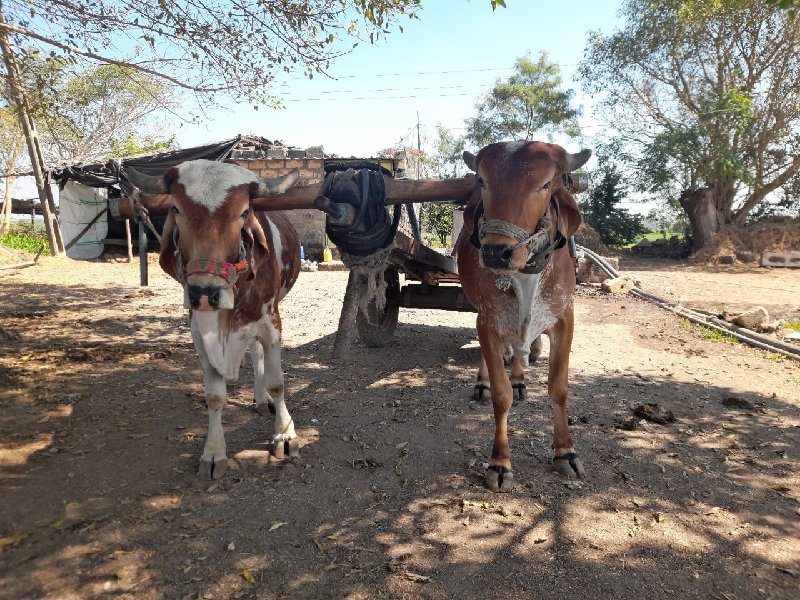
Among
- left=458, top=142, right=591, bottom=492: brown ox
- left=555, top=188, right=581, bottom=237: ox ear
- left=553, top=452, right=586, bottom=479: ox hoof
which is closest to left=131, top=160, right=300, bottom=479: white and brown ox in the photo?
left=458, top=142, right=591, bottom=492: brown ox

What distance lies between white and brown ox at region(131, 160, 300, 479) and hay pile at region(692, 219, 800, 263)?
1930 cm

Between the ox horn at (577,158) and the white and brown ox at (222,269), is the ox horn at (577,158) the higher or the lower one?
the higher one

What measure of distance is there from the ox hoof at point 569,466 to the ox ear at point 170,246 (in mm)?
2730

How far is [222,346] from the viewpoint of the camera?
348 centimetres

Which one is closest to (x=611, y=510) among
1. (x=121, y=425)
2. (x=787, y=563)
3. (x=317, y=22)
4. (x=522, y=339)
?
(x=787, y=563)

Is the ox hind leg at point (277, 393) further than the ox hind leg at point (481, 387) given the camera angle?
No

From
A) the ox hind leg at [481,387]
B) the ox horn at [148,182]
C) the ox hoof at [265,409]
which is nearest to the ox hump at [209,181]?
the ox horn at [148,182]

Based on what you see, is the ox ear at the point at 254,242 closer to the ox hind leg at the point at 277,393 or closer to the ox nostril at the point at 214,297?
the ox nostril at the point at 214,297

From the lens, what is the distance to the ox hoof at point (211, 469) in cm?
350

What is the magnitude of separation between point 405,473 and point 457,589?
1182 millimetres

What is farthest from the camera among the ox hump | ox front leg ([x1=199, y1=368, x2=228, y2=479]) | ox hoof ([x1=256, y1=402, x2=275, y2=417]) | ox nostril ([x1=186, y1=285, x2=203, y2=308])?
ox hoof ([x1=256, y1=402, x2=275, y2=417])

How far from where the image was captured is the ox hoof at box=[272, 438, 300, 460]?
150 inches

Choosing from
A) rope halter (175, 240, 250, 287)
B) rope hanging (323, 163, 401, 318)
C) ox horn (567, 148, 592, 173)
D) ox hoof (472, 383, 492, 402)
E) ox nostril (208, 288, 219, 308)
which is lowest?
ox hoof (472, 383, 492, 402)

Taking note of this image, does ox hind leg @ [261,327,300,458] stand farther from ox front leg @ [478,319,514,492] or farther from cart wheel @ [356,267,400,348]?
cart wheel @ [356,267,400,348]
